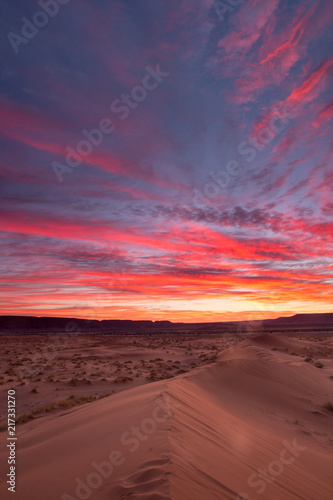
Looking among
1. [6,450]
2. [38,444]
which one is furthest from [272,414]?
[6,450]

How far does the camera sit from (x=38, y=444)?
613cm

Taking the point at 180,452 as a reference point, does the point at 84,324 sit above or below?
below

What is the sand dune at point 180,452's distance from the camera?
3541mm

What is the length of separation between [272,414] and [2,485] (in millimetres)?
7577

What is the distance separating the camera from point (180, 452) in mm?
4086

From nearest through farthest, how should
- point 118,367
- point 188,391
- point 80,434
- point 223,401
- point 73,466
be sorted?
1. point 73,466
2. point 80,434
3. point 188,391
4. point 223,401
5. point 118,367

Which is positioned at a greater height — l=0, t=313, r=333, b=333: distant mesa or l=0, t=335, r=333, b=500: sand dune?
l=0, t=335, r=333, b=500: sand dune

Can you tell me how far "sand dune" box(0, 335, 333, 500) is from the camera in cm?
354

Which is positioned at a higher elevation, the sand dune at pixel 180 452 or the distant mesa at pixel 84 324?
the sand dune at pixel 180 452

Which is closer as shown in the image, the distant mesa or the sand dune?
the sand dune

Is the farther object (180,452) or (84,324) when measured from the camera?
(84,324)

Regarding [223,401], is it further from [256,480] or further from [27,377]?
[27,377]

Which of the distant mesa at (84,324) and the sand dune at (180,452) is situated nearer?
the sand dune at (180,452)

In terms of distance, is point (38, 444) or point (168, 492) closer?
point (168, 492)
